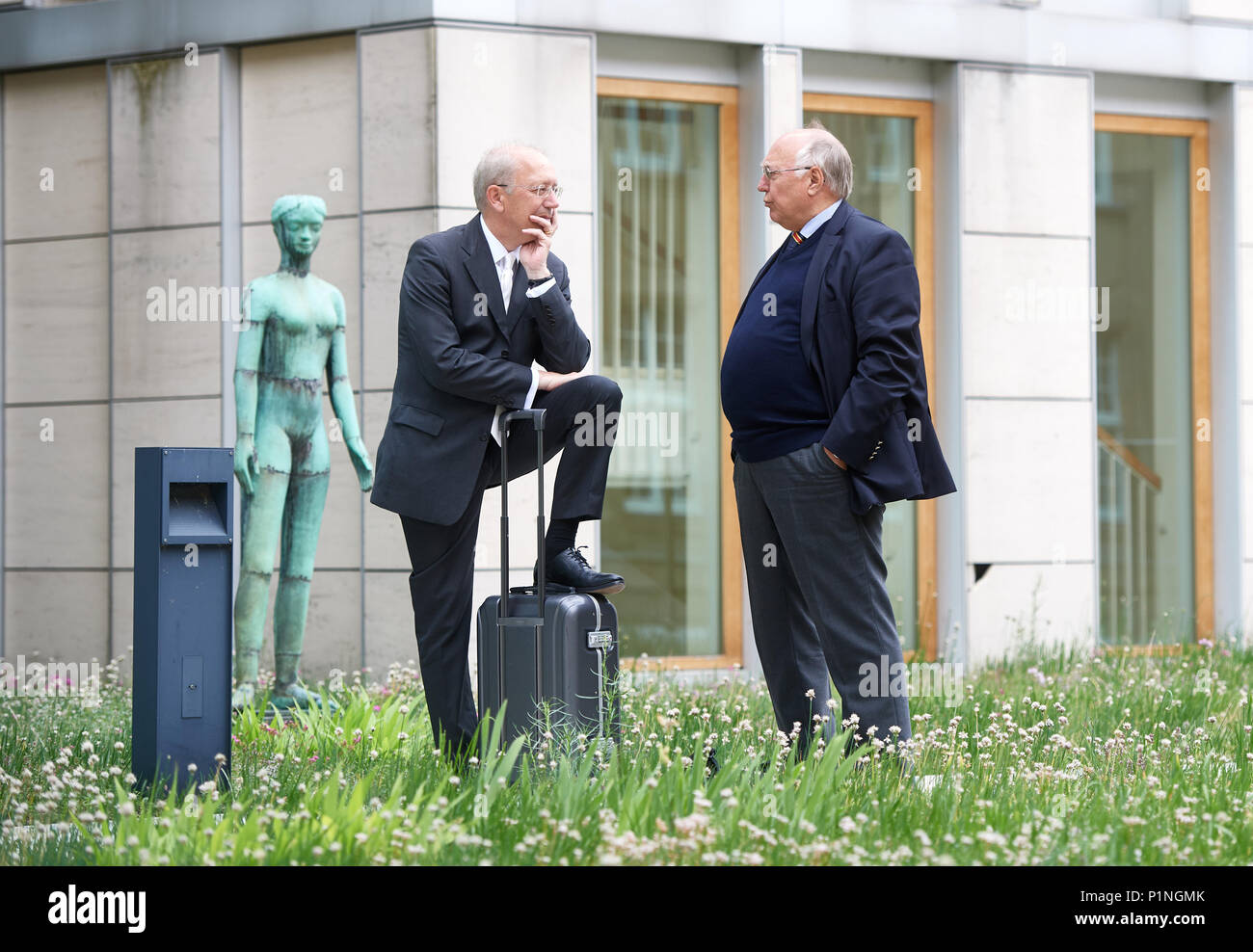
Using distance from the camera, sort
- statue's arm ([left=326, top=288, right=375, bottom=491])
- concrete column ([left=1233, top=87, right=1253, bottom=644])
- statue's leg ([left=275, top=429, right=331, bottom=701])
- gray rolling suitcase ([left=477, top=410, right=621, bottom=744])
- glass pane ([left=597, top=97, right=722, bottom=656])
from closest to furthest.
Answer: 1. gray rolling suitcase ([left=477, top=410, right=621, bottom=744])
2. statue's arm ([left=326, top=288, right=375, bottom=491])
3. statue's leg ([left=275, top=429, right=331, bottom=701])
4. glass pane ([left=597, top=97, right=722, bottom=656])
5. concrete column ([left=1233, top=87, right=1253, bottom=644])

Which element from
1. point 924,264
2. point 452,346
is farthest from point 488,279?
point 924,264

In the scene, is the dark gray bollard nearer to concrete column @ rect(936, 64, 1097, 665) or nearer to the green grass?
the green grass

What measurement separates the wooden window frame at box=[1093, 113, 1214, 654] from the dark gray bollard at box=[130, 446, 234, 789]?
709 centimetres

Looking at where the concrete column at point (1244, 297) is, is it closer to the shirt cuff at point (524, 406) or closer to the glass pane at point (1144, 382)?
the glass pane at point (1144, 382)

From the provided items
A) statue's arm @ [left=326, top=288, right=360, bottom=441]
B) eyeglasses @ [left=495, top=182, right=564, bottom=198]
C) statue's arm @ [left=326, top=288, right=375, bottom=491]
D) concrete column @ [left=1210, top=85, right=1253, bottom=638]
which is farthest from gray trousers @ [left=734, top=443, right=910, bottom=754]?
concrete column @ [left=1210, top=85, right=1253, bottom=638]

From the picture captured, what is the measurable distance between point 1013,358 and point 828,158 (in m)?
4.55

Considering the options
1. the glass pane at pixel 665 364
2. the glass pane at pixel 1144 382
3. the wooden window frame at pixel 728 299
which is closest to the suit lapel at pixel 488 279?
the glass pane at pixel 665 364

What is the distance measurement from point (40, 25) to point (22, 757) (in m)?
5.22

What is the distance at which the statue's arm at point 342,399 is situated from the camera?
21.8 ft

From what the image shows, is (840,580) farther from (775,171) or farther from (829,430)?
(775,171)

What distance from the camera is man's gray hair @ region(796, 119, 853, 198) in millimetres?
4914

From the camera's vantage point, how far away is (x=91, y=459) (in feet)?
29.2

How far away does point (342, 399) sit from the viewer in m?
6.76
